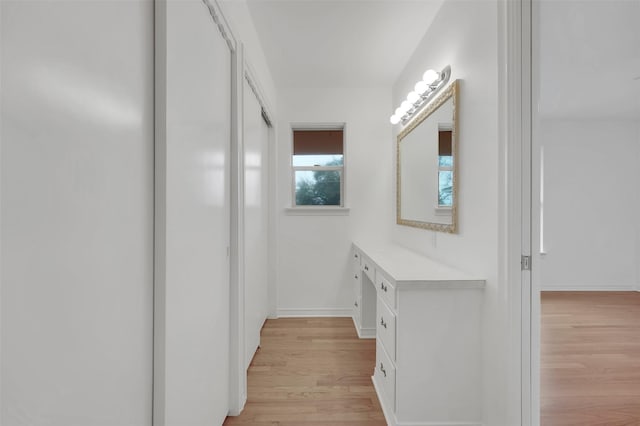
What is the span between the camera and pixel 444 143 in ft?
7.18

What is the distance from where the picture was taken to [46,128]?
0.63 meters

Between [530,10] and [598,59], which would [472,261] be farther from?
[598,59]

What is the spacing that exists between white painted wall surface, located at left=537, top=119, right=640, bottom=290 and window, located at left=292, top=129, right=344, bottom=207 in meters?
2.22

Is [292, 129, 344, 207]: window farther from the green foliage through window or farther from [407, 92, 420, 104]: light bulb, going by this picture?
[407, 92, 420, 104]: light bulb

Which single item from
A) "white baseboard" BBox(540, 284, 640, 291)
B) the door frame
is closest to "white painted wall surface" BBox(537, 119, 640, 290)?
"white baseboard" BBox(540, 284, 640, 291)

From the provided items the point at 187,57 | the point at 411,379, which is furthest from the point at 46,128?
the point at 411,379

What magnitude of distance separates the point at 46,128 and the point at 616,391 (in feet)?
9.56

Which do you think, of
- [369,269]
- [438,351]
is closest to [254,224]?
[369,269]

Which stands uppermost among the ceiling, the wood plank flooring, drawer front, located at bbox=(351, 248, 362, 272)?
the ceiling

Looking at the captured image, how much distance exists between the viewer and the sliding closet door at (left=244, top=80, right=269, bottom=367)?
2.34 meters

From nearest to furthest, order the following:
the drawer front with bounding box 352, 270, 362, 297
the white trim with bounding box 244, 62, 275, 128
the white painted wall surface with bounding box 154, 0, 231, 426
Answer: the white painted wall surface with bounding box 154, 0, 231, 426
the white trim with bounding box 244, 62, 275, 128
the drawer front with bounding box 352, 270, 362, 297

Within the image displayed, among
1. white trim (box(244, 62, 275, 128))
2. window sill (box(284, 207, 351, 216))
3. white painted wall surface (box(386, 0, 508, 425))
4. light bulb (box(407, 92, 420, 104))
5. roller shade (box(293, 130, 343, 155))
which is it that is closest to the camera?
white painted wall surface (box(386, 0, 508, 425))

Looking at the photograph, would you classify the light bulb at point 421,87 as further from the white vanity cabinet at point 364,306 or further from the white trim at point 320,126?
the white vanity cabinet at point 364,306

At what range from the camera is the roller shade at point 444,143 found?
6.98 feet
